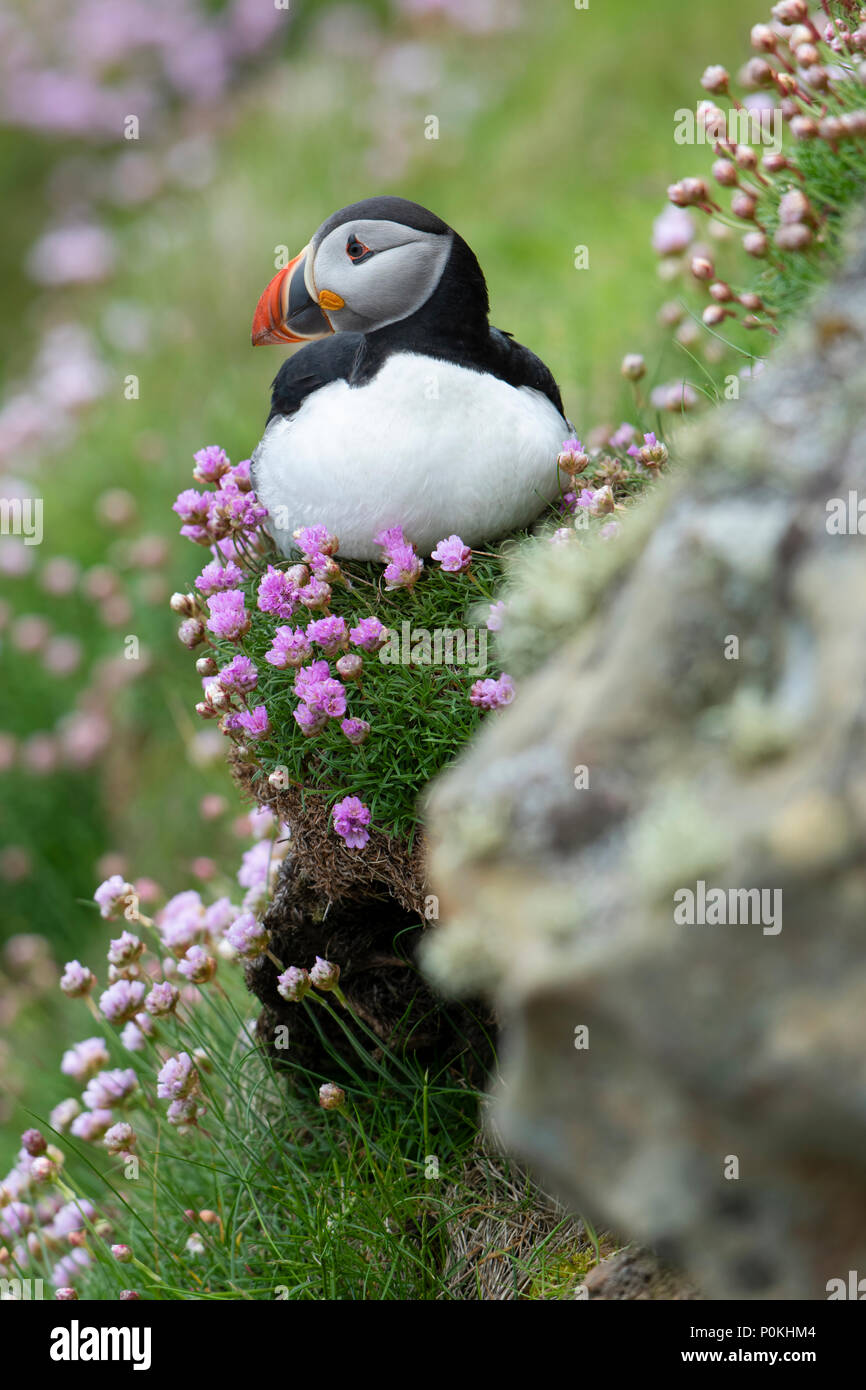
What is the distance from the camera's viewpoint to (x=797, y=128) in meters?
2.67

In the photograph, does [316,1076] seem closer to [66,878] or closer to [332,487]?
[332,487]

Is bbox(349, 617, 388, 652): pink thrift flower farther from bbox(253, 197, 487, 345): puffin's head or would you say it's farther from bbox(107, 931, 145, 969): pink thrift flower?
bbox(107, 931, 145, 969): pink thrift flower

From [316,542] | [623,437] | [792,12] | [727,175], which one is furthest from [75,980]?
[792,12]

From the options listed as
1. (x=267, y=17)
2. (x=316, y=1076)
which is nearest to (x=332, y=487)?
(x=316, y=1076)

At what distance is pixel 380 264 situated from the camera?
275 centimetres

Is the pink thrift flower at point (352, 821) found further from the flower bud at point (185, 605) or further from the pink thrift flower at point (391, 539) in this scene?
the flower bud at point (185, 605)

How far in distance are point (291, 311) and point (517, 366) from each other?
0.52 m

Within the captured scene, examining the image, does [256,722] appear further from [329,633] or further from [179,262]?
[179,262]

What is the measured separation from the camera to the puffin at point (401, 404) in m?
2.63

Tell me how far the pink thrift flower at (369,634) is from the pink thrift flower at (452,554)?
0.18m

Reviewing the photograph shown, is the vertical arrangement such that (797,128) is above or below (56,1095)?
above

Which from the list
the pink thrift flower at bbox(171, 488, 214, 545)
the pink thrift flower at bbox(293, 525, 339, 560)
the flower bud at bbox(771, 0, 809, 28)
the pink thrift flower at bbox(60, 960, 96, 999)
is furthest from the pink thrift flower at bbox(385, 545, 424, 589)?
the flower bud at bbox(771, 0, 809, 28)

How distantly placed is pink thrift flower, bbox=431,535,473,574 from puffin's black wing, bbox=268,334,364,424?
501mm
